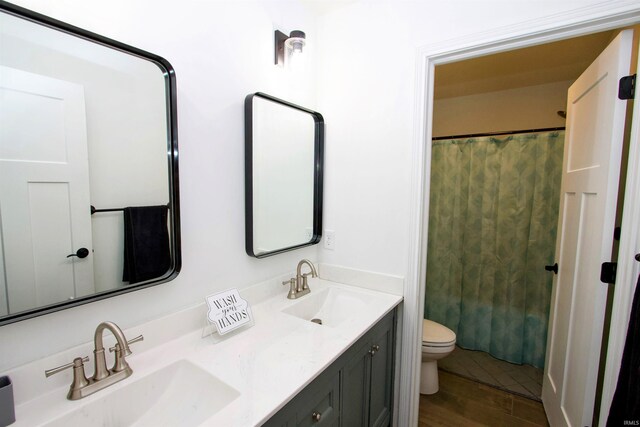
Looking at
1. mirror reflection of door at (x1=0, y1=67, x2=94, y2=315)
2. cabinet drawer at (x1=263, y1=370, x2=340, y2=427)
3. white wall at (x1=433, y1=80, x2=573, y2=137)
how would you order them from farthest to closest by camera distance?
white wall at (x1=433, y1=80, x2=573, y2=137) < cabinet drawer at (x1=263, y1=370, x2=340, y2=427) < mirror reflection of door at (x1=0, y1=67, x2=94, y2=315)

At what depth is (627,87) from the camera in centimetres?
119

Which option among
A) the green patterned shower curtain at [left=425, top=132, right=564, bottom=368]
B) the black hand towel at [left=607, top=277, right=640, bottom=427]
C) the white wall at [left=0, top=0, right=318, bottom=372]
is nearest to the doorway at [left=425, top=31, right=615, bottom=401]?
the green patterned shower curtain at [left=425, top=132, right=564, bottom=368]

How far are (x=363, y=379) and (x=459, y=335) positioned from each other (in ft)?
6.04

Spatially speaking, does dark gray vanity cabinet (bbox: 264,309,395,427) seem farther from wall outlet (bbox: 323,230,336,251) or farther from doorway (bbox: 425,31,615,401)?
doorway (bbox: 425,31,615,401)

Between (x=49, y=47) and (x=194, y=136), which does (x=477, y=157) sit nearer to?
(x=194, y=136)

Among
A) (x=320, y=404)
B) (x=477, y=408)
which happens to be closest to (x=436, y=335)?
(x=477, y=408)

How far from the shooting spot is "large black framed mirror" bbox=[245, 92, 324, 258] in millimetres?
1401

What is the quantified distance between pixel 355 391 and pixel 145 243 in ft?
3.36

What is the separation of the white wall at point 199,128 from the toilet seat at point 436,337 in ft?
3.93

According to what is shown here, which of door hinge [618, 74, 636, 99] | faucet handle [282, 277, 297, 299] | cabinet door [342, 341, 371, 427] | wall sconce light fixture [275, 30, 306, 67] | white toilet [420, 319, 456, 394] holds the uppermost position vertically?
wall sconce light fixture [275, 30, 306, 67]

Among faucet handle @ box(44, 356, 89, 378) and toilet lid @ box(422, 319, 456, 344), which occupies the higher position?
faucet handle @ box(44, 356, 89, 378)

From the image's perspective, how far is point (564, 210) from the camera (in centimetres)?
182

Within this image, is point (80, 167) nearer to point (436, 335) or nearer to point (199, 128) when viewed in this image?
point (199, 128)

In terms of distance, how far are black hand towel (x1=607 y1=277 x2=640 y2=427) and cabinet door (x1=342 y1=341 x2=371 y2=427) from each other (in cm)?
86
